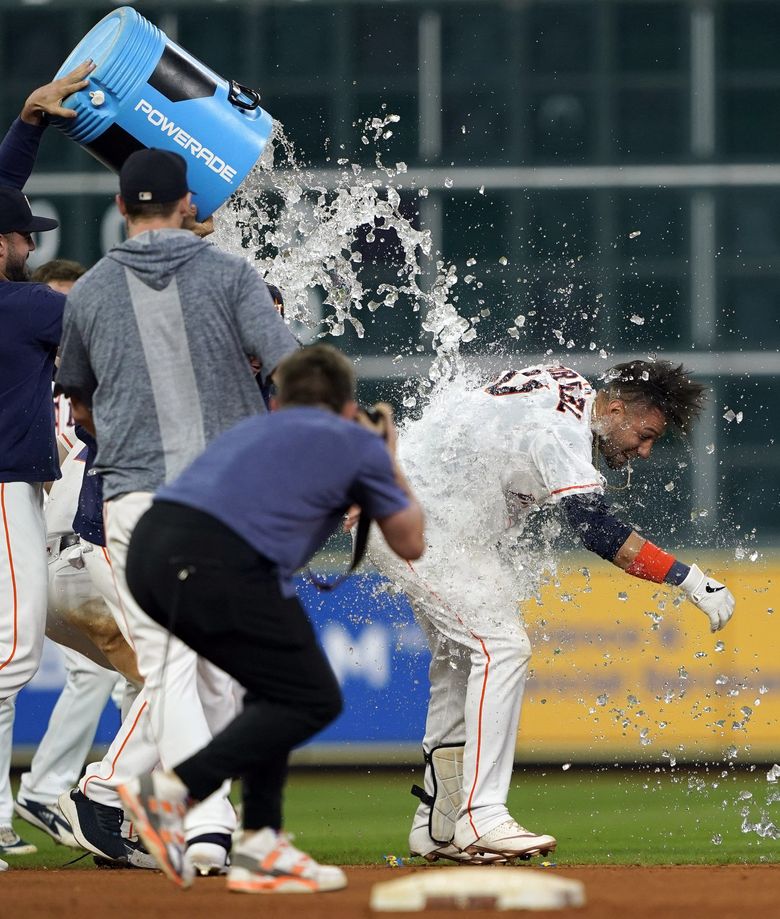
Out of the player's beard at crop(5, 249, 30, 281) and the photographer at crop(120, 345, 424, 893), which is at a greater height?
the player's beard at crop(5, 249, 30, 281)

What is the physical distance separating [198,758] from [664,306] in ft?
27.8

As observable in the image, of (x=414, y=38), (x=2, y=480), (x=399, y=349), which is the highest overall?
(x=414, y=38)

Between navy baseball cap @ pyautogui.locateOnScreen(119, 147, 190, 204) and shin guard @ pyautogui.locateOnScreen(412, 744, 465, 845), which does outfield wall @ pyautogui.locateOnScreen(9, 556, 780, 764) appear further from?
navy baseball cap @ pyautogui.locateOnScreen(119, 147, 190, 204)

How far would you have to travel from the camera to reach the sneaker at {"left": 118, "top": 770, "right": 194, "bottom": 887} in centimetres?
461

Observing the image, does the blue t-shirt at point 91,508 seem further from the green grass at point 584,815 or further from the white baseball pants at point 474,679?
the green grass at point 584,815

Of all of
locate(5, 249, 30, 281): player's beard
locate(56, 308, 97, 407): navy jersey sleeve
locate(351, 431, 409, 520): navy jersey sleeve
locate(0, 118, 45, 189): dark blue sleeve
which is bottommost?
locate(351, 431, 409, 520): navy jersey sleeve

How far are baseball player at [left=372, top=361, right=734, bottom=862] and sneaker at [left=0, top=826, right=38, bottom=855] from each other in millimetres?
1716

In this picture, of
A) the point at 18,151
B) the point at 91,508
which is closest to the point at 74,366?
the point at 91,508

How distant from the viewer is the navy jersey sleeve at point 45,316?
6000mm

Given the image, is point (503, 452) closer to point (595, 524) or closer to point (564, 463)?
point (564, 463)

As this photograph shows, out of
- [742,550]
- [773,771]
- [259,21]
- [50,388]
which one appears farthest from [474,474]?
[259,21]

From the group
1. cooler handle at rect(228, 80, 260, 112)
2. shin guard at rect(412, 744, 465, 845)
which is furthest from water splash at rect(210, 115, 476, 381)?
shin guard at rect(412, 744, 465, 845)

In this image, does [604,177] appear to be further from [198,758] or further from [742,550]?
[198,758]

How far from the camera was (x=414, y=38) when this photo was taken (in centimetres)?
1266
